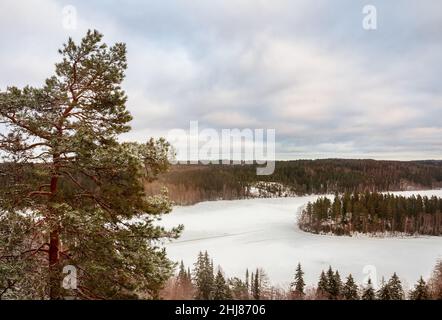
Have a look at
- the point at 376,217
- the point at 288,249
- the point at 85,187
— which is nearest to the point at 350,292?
the point at 85,187

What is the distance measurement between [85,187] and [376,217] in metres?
84.9

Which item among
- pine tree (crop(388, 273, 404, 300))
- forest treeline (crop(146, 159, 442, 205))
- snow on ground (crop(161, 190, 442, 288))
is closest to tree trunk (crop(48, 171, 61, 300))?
pine tree (crop(388, 273, 404, 300))

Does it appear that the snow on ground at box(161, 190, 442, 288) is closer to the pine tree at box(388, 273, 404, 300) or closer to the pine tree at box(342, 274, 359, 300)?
the pine tree at box(388, 273, 404, 300)

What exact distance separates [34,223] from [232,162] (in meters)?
155

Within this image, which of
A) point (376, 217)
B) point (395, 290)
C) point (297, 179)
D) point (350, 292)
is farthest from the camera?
point (297, 179)

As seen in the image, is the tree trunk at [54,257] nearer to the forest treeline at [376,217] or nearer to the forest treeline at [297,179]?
the forest treeline at [376,217]

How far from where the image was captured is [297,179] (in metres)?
157

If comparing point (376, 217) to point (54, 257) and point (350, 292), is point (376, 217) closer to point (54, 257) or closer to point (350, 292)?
point (350, 292)

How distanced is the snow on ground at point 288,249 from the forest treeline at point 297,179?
2785 centimetres

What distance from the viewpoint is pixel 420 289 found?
27656 millimetres

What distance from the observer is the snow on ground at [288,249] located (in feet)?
157

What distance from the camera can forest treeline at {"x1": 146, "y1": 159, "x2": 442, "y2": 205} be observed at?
130750mm

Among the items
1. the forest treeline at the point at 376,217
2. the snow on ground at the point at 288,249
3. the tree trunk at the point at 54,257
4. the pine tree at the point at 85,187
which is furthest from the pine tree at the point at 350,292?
the forest treeline at the point at 376,217
